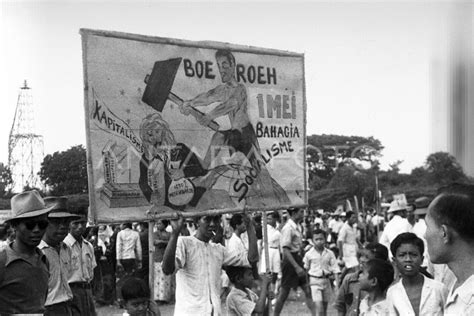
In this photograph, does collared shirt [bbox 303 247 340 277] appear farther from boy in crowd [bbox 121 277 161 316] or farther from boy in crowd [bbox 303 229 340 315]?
boy in crowd [bbox 121 277 161 316]

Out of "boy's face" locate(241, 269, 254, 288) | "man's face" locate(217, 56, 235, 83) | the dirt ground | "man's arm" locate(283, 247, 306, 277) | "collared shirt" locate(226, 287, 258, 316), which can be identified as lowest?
the dirt ground

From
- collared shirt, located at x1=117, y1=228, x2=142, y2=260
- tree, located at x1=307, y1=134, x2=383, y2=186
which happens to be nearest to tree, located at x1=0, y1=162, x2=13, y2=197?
collared shirt, located at x1=117, y1=228, x2=142, y2=260

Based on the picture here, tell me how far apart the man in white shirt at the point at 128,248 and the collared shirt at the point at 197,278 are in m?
9.59

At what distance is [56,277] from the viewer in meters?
6.73

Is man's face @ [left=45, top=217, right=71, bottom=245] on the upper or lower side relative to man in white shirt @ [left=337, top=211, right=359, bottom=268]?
A: upper

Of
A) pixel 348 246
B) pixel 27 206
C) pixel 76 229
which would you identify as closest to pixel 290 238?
pixel 348 246

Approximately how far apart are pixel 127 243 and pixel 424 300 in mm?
11144

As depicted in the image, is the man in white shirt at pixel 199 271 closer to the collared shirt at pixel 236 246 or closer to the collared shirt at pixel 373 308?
the collared shirt at pixel 236 246

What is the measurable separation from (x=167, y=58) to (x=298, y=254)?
695cm

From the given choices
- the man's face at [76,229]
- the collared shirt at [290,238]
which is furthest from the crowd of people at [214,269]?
the collared shirt at [290,238]

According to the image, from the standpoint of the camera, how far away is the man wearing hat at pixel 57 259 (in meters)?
6.61

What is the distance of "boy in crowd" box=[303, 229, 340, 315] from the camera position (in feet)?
37.4

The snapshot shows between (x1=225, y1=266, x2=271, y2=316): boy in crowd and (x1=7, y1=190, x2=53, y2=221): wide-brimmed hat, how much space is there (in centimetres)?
191

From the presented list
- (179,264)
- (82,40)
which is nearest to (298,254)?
(179,264)
